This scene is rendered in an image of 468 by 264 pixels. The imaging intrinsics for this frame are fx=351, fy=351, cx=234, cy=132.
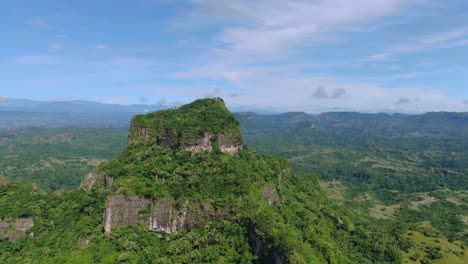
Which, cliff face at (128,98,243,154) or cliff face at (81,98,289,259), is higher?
cliff face at (128,98,243,154)

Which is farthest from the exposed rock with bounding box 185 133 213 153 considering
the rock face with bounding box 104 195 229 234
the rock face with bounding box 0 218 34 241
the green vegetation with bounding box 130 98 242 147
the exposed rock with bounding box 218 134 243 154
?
the rock face with bounding box 0 218 34 241

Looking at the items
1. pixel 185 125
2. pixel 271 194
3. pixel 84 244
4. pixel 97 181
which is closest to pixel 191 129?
pixel 185 125

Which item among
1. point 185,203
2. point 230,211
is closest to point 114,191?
point 185,203

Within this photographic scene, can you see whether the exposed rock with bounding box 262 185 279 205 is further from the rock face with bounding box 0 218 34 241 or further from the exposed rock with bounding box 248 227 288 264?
the rock face with bounding box 0 218 34 241

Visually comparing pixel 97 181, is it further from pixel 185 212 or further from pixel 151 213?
pixel 185 212

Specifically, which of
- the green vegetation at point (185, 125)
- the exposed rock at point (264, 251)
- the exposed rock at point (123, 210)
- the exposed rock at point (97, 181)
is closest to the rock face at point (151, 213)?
the exposed rock at point (123, 210)

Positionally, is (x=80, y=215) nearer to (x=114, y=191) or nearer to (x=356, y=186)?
(x=114, y=191)
